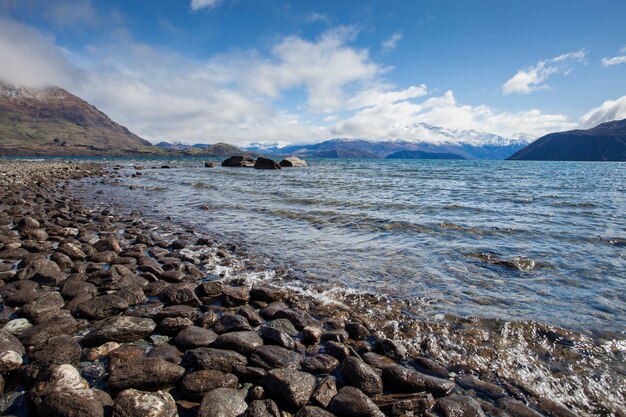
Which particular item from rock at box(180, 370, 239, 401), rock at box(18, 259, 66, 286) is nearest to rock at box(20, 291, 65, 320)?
rock at box(18, 259, 66, 286)

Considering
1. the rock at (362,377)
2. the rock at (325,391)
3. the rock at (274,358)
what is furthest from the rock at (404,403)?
the rock at (274,358)

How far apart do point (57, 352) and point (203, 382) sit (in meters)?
2.16

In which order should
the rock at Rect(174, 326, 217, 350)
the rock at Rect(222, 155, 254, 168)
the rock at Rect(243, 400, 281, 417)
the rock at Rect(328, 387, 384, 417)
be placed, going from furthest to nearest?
the rock at Rect(222, 155, 254, 168) < the rock at Rect(174, 326, 217, 350) < the rock at Rect(328, 387, 384, 417) < the rock at Rect(243, 400, 281, 417)

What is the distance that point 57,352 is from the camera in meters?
4.45

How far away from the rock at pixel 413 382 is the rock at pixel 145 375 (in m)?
2.76

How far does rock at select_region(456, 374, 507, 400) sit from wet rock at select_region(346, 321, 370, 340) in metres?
1.59

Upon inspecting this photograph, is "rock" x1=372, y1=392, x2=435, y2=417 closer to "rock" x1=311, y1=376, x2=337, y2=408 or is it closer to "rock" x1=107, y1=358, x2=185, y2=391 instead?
"rock" x1=311, y1=376, x2=337, y2=408

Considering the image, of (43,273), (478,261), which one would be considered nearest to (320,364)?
(43,273)

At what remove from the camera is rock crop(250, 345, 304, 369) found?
15.0ft

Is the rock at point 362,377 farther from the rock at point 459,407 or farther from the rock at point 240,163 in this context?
the rock at point 240,163

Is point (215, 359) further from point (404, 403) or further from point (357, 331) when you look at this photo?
point (404, 403)

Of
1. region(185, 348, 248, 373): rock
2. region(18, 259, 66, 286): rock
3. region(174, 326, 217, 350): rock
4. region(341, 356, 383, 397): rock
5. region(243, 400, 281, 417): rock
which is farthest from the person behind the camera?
region(18, 259, 66, 286): rock

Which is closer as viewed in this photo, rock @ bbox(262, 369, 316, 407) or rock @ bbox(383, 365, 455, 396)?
rock @ bbox(262, 369, 316, 407)

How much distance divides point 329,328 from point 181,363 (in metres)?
2.53
